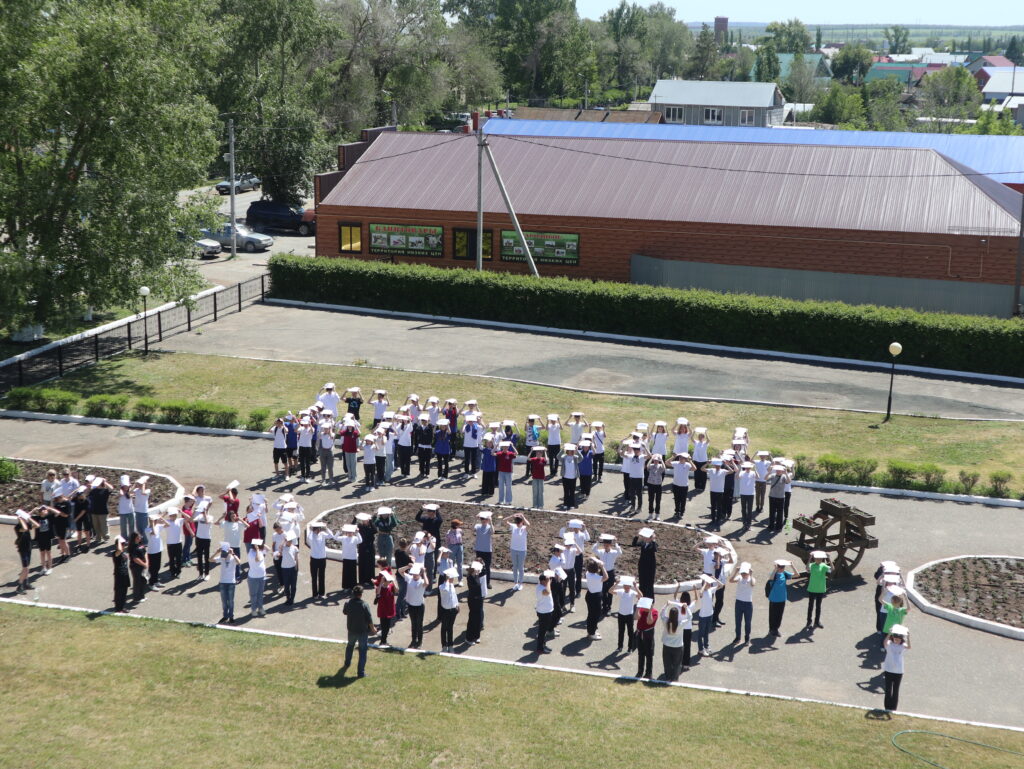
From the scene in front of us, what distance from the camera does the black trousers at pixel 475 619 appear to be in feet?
58.9

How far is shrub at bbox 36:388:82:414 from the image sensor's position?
2931cm

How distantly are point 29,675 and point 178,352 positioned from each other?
65.7 ft

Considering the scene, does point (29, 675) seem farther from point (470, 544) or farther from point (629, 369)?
point (629, 369)

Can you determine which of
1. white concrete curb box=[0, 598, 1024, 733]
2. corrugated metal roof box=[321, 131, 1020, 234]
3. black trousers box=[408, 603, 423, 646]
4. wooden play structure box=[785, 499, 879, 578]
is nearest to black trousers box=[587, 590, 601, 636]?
white concrete curb box=[0, 598, 1024, 733]

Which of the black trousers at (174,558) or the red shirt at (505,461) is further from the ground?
the red shirt at (505,461)

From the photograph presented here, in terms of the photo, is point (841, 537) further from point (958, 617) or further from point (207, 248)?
point (207, 248)

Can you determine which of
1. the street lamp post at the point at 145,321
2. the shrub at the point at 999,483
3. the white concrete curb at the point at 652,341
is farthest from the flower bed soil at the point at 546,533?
the white concrete curb at the point at 652,341

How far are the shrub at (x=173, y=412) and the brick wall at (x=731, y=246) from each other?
18967mm

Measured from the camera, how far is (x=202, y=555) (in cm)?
2019

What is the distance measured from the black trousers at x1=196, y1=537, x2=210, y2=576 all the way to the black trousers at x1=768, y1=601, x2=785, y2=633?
31.9 feet

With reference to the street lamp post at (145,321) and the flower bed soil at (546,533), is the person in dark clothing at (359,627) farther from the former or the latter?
the street lamp post at (145,321)

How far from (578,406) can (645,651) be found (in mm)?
14394

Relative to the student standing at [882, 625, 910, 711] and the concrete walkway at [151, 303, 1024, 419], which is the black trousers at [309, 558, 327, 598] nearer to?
the student standing at [882, 625, 910, 711]

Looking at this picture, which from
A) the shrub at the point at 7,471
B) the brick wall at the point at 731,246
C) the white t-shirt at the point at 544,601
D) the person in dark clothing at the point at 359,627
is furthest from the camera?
the brick wall at the point at 731,246
